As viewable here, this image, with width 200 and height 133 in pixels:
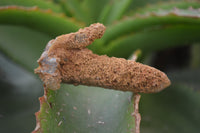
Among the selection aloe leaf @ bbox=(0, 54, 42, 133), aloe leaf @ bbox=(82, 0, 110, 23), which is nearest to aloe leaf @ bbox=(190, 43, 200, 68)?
aloe leaf @ bbox=(82, 0, 110, 23)

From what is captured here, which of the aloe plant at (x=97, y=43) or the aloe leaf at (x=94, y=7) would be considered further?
the aloe leaf at (x=94, y=7)

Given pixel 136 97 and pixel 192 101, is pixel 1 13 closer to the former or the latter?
pixel 136 97

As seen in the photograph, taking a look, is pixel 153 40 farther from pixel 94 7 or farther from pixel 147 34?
pixel 94 7

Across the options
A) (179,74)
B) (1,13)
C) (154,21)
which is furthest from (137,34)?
(179,74)

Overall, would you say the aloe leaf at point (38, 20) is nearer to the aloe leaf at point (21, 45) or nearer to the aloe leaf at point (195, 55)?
the aloe leaf at point (21, 45)

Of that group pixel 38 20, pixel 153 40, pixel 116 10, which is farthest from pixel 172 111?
pixel 38 20

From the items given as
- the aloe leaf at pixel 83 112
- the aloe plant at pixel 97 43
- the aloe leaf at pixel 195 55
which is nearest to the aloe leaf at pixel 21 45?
the aloe plant at pixel 97 43
